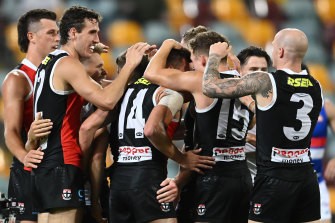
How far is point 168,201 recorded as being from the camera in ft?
19.5

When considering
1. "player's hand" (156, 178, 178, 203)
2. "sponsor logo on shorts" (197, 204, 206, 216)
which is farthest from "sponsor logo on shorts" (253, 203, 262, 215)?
"player's hand" (156, 178, 178, 203)

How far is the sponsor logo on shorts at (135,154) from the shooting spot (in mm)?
6054

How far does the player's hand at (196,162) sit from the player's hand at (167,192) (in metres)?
0.21

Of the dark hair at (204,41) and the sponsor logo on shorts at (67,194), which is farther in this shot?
the dark hair at (204,41)

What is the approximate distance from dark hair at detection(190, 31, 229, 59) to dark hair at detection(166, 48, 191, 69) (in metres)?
0.16

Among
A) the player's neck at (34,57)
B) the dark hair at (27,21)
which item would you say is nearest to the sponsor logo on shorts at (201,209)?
the player's neck at (34,57)

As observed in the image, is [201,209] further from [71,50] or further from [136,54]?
[71,50]

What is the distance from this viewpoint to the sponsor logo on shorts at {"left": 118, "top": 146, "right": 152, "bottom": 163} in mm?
6054

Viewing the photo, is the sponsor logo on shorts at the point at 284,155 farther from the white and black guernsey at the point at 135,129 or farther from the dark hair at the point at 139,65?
the dark hair at the point at 139,65

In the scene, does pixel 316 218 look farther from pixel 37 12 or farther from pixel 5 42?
pixel 5 42

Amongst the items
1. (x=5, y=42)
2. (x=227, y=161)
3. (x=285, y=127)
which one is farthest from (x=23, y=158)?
(x=5, y=42)

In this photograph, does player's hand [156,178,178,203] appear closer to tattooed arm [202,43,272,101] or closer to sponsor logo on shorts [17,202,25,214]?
tattooed arm [202,43,272,101]

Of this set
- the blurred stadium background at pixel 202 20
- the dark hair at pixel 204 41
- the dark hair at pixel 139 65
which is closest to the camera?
the dark hair at pixel 204 41

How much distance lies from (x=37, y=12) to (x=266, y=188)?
10.3ft
